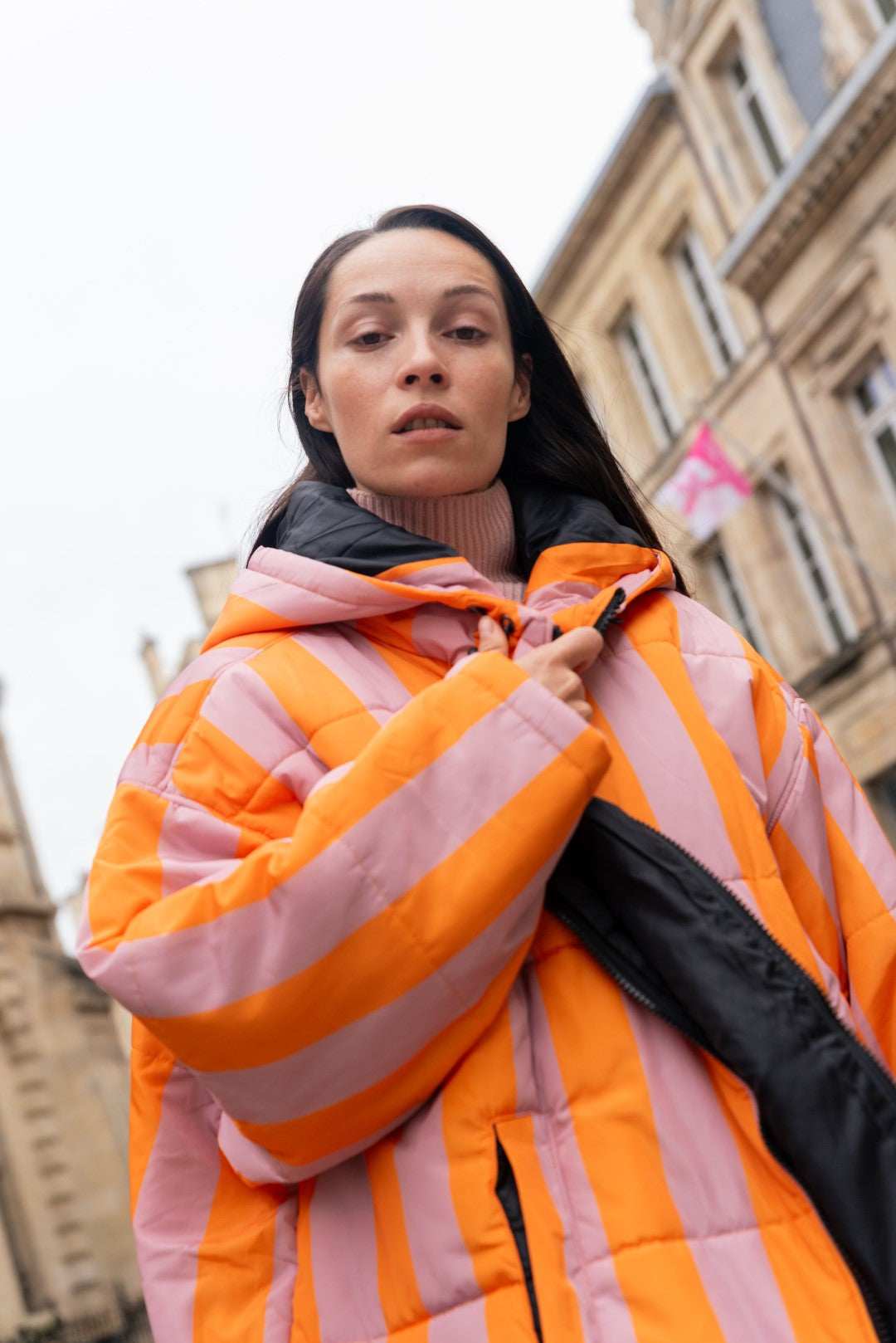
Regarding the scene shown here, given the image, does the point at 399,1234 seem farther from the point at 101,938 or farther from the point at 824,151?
the point at 824,151

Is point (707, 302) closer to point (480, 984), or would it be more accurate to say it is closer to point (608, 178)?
point (608, 178)

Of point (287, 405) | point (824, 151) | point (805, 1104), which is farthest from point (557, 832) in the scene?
point (824, 151)

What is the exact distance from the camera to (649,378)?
876 inches

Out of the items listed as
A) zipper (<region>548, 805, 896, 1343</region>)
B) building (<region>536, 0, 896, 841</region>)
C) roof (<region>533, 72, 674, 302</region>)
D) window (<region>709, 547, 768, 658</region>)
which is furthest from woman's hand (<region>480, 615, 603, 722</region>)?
roof (<region>533, 72, 674, 302</region>)

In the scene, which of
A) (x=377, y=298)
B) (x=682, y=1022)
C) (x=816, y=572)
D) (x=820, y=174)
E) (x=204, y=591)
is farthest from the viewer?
(x=204, y=591)

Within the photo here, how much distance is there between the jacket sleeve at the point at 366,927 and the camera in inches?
67.4

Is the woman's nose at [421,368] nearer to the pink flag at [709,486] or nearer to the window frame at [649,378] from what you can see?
the pink flag at [709,486]

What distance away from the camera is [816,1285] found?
1.67 metres

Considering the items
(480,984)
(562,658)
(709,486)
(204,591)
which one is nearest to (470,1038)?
(480,984)

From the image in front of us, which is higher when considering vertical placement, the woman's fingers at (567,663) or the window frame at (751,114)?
the window frame at (751,114)

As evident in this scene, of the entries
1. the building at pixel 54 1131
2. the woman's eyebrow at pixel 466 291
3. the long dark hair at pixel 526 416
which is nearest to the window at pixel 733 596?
the building at pixel 54 1131

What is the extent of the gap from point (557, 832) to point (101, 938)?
538 mm

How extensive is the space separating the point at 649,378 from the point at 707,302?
66.0 inches

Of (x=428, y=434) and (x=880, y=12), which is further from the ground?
(x=880, y=12)
